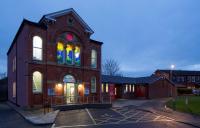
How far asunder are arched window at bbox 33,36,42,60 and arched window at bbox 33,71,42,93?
185 centimetres

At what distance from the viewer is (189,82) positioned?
91688 mm

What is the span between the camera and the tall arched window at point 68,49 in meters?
33.1

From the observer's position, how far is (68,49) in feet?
111

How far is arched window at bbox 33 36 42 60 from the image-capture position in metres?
30.4

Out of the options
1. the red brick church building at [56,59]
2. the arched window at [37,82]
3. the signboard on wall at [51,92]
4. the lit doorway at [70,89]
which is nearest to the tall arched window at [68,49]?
the red brick church building at [56,59]

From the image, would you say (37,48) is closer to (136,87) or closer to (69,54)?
(69,54)

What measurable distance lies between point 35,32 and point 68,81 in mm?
7544

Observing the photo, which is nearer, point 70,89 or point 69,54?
point 70,89

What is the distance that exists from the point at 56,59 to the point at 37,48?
2.82 meters

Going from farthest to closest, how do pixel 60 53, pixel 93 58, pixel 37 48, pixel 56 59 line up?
pixel 93 58
pixel 60 53
pixel 56 59
pixel 37 48

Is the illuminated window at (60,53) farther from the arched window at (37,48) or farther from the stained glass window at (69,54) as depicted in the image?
the arched window at (37,48)

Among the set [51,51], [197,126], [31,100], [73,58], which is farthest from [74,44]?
[197,126]

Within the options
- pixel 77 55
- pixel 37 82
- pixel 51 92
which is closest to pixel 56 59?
pixel 77 55

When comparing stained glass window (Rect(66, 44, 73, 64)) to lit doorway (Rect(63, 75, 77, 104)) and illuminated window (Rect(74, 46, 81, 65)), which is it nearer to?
illuminated window (Rect(74, 46, 81, 65))
